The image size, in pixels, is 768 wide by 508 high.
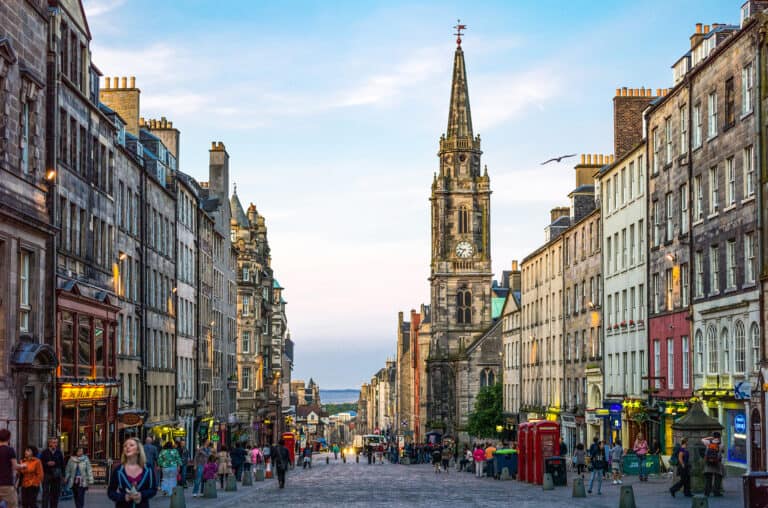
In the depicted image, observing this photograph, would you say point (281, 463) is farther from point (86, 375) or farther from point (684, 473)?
point (684, 473)

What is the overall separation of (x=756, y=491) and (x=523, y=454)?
25.8 metres

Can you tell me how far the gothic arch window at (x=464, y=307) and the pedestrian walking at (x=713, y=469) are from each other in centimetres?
10350

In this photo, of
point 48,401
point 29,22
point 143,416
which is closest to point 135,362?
point 143,416

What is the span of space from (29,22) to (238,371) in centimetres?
6626

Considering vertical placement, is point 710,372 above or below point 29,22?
below

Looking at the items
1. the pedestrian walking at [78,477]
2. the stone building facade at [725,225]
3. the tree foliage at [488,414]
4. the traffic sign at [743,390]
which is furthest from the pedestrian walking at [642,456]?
the tree foliage at [488,414]

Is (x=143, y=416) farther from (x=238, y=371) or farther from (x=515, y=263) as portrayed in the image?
(x=515, y=263)

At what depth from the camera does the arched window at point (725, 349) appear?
42.6 metres

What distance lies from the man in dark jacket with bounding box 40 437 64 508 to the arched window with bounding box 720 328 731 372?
24.8m

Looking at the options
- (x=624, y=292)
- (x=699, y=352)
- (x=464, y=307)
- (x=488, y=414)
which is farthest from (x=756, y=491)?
(x=464, y=307)

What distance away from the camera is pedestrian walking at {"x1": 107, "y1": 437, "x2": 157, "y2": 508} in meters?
15.6

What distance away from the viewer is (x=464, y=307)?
13725 cm

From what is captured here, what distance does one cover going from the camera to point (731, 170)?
42.3 meters

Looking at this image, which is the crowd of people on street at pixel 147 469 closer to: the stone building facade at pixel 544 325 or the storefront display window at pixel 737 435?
the storefront display window at pixel 737 435
